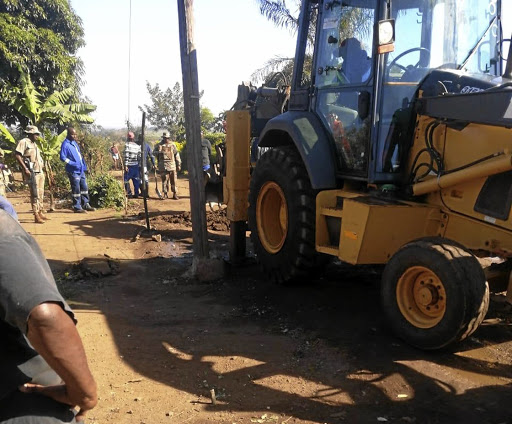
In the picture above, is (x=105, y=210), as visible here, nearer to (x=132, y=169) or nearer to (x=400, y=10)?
(x=132, y=169)

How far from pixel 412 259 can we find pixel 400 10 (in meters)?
2.20

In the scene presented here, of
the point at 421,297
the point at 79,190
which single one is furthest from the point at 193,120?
the point at 79,190

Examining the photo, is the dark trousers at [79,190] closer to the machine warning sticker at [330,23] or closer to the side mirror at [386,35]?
the machine warning sticker at [330,23]

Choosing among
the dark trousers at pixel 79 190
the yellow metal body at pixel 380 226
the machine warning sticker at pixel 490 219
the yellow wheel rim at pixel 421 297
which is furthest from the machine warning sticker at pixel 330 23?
the dark trousers at pixel 79 190

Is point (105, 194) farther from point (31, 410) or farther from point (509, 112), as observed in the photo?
point (31, 410)

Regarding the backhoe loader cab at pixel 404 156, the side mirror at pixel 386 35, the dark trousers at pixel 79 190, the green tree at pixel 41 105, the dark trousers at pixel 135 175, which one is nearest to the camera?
the backhoe loader cab at pixel 404 156

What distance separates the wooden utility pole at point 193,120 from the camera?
223 inches

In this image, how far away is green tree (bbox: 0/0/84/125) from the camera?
1539 centimetres

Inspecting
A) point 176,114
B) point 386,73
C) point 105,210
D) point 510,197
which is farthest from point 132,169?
point 176,114

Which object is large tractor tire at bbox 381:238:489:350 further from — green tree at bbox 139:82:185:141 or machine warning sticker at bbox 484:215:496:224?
green tree at bbox 139:82:185:141

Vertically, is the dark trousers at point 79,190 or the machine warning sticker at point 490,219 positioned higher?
the machine warning sticker at point 490,219

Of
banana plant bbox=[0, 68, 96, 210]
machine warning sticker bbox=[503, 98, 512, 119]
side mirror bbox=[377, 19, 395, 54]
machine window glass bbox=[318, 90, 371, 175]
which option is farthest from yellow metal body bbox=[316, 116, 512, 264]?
banana plant bbox=[0, 68, 96, 210]

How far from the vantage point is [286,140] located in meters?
5.85

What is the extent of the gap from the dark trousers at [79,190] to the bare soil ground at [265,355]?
4.59 m
